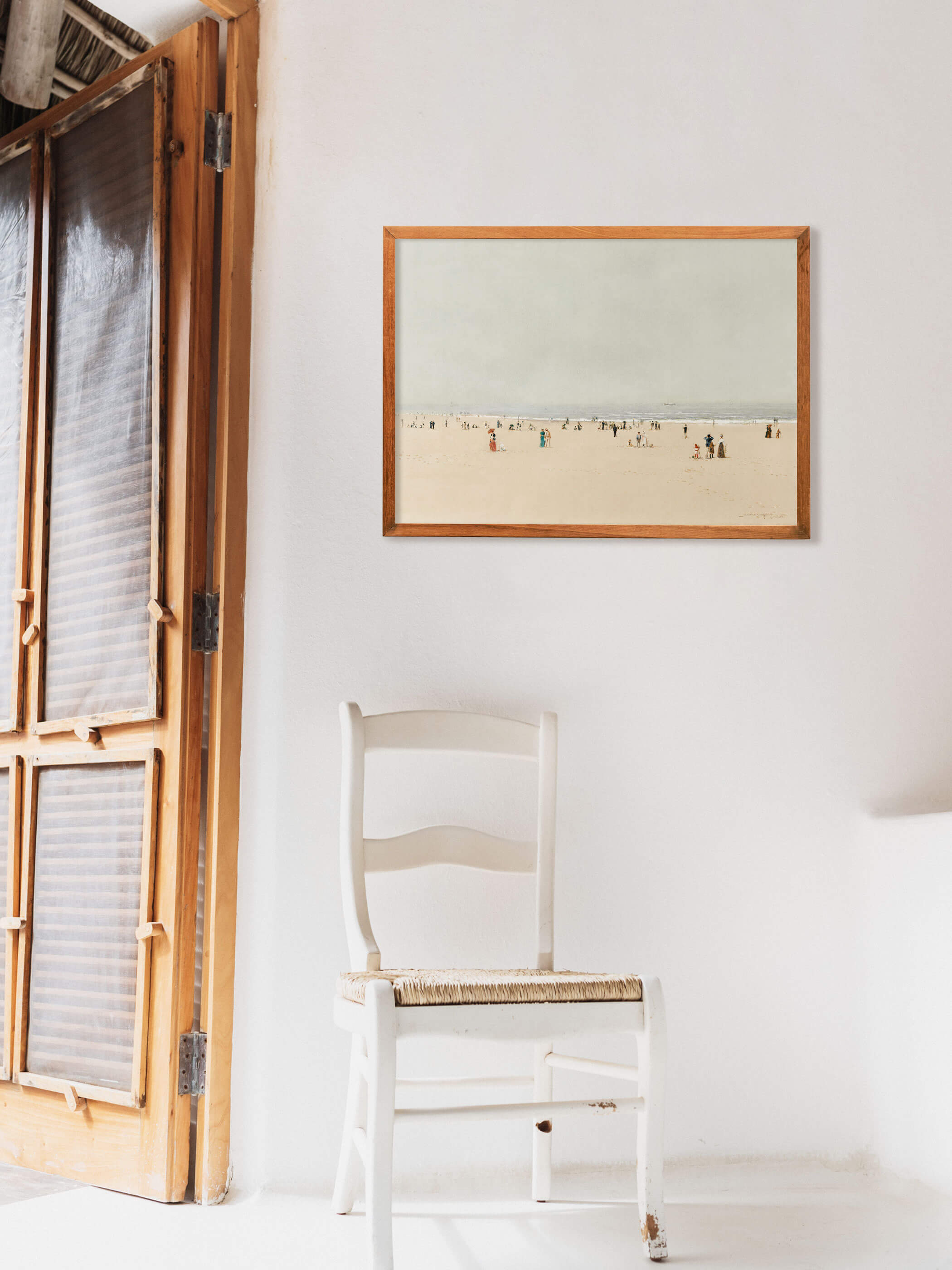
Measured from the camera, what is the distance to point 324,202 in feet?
6.33

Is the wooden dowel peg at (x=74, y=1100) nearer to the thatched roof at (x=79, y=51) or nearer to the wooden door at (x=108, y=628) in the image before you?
the wooden door at (x=108, y=628)

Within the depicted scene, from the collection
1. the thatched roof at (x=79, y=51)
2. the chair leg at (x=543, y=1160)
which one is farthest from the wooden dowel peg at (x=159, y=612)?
the thatched roof at (x=79, y=51)

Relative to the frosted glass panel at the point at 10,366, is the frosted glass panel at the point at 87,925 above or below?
below

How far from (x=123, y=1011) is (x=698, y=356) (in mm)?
1497

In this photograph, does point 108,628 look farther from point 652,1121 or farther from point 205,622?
point 652,1121

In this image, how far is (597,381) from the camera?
192cm

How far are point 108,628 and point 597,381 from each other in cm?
97

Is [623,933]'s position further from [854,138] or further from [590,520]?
[854,138]

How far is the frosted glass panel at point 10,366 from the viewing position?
204 centimetres

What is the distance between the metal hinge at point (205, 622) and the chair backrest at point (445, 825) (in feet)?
0.88

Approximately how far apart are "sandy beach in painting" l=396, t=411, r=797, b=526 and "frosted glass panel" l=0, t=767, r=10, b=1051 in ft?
3.01

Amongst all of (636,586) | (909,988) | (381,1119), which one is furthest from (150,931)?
(909,988)

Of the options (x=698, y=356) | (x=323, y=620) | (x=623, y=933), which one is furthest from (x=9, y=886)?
(x=698, y=356)

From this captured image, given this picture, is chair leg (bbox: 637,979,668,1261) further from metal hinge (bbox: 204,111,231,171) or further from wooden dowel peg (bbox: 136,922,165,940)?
metal hinge (bbox: 204,111,231,171)
